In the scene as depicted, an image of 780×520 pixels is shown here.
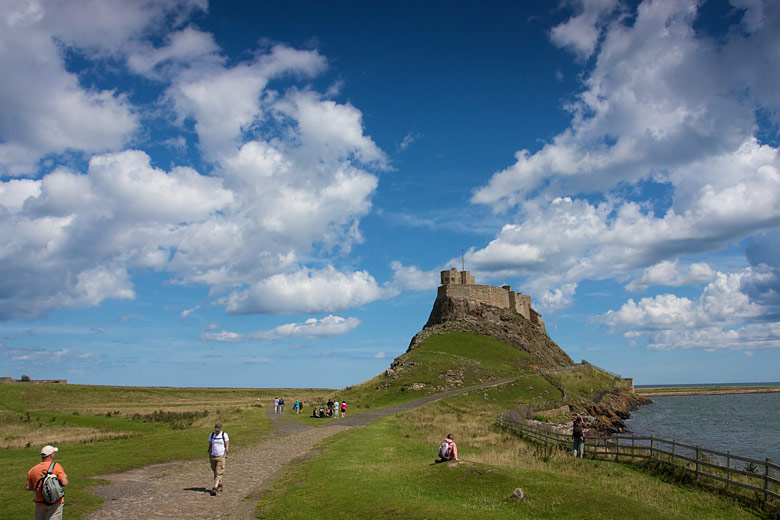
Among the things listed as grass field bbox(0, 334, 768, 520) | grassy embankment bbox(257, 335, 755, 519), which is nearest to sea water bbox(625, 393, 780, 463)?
grass field bbox(0, 334, 768, 520)

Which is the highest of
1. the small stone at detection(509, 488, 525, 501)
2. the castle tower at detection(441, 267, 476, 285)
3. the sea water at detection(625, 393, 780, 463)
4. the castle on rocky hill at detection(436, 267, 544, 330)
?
the castle tower at detection(441, 267, 476, 285)

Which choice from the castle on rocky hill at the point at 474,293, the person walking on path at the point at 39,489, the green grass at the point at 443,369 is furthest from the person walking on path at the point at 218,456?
the castle on rocky hill at the point at 474,293

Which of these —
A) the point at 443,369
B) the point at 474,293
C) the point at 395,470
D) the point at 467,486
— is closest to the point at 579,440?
the point at 395,470

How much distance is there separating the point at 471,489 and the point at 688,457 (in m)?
9.78

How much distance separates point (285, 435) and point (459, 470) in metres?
20.2

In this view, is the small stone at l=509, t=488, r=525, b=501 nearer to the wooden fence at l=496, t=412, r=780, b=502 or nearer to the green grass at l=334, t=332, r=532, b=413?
the wooden fence at l=496, t=412, r=780, b=502

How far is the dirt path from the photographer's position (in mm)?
16062

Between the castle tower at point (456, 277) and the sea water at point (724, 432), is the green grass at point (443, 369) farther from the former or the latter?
the castle tower at point (456, 277)

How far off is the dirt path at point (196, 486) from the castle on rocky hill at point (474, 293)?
79.0m

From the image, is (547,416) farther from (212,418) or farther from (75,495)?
(75,495)

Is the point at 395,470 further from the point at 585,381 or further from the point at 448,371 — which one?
the point at 585,381

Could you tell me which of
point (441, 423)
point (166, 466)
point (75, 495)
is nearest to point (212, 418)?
point (441, 423)

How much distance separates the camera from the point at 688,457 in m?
20.8

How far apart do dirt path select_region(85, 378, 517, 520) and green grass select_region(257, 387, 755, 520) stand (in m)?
0.98
